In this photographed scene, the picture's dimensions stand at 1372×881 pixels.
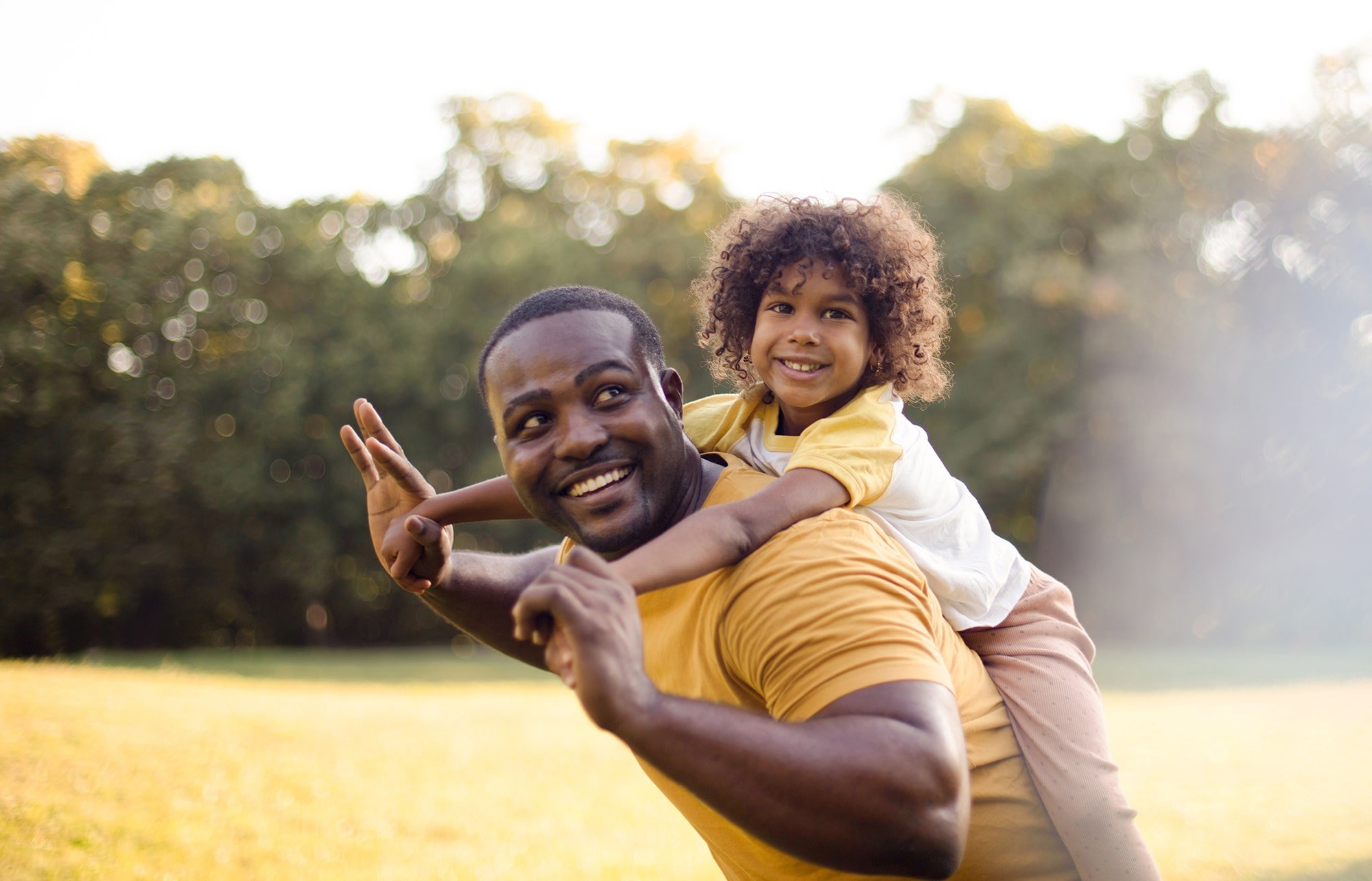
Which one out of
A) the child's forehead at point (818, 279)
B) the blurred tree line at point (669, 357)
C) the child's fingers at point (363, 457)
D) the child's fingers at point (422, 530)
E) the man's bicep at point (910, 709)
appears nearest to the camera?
the man's bicep at point (910, 709)

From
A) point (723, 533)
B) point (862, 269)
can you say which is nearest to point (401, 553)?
point (723, 533)

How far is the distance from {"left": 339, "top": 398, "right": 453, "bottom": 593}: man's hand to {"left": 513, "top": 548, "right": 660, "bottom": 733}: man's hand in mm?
1502

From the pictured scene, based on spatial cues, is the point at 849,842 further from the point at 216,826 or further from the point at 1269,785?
the point at 1269,785

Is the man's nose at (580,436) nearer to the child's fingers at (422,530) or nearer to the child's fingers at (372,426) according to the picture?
the child's fingers at (422,530)

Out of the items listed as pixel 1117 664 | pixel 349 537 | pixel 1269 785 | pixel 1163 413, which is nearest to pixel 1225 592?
pixel 1163 413

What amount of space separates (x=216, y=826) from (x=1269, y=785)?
A: 8.37 m

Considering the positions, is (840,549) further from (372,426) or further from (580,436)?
(372,426)

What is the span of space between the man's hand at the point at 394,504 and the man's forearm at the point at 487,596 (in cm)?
12

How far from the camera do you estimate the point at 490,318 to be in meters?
28.2

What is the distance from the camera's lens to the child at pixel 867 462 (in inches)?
101

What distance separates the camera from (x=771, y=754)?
1.80 meters

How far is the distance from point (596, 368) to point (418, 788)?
22.7ft

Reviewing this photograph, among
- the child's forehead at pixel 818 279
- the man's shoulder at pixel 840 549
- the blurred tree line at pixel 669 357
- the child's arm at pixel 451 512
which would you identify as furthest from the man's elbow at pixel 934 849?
the blurred tree line at pixel 669 357

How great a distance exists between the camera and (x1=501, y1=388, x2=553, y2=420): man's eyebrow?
8.64 ft
